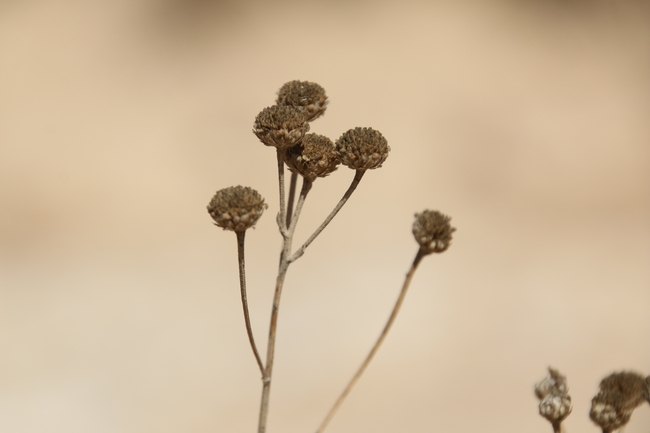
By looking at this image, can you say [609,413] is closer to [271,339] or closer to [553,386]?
[553,386]

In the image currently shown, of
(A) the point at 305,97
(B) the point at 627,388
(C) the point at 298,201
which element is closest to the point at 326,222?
(C) the point at 298,201

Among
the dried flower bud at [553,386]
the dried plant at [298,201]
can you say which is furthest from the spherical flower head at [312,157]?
the dried flower bud at [553,386]

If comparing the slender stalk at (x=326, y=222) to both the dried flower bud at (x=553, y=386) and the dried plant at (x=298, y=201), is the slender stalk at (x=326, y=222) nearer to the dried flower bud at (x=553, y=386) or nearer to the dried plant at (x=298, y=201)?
the dried plant at (x=298, y=201)

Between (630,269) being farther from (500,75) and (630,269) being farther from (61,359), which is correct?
(61,359)

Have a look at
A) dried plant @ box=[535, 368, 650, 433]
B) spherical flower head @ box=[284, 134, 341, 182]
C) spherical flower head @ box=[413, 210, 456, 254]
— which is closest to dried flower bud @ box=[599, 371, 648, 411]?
dried plant @ box=[535, 368, 650, 433]

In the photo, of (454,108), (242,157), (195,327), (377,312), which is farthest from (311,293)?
(454,108)

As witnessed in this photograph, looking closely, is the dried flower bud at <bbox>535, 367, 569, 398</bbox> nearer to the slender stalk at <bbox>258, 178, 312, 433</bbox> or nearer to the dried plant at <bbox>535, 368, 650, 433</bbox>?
the dried plant at <bbox>535, 368, 650, 433</bbox>
